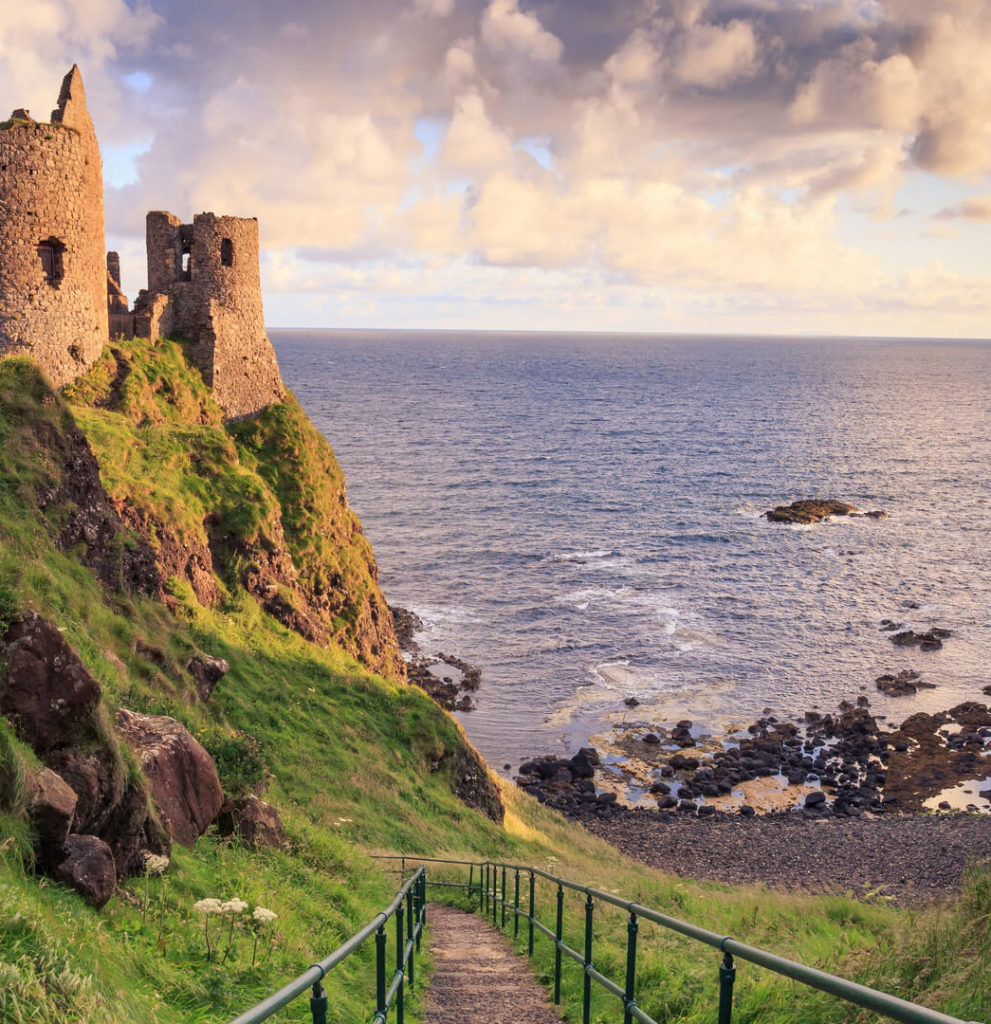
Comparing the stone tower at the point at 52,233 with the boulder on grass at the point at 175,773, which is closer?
the boulder on grass at the point at 175,773

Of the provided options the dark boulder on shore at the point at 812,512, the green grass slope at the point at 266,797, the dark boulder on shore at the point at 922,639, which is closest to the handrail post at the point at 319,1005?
the green grass slope at the point at 266,797

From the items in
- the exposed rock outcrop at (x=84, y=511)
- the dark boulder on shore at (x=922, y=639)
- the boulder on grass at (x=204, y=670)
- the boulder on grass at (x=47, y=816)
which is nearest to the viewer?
the boulder on grass at (x=47, y=816)

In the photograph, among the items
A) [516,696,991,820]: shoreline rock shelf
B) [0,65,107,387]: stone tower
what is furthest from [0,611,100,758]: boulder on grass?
[516,696,991,820]: shoreline rock shelf

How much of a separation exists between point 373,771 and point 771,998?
21.3 metres

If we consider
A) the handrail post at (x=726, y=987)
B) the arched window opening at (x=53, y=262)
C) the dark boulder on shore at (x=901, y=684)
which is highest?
the arched window opening at (x=53, y=262)

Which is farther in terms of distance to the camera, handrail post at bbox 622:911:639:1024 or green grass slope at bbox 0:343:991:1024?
green grass slope at bbox 0:343:991:1024

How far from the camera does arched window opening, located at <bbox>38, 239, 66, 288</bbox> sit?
2659 centimetres

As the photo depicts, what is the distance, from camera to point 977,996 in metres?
6.22

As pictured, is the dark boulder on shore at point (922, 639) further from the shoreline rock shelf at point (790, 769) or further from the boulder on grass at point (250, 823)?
the boulder on grass at point (250, 823)

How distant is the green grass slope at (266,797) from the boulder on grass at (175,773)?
402 millimetres

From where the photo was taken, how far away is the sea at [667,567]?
175 ft

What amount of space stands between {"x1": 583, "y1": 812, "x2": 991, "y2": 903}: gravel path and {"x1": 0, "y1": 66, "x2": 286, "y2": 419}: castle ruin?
2879 cm

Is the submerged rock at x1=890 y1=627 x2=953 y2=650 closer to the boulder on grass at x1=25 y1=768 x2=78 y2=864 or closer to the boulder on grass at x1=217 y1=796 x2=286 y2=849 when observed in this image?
the boulder on grass at x1=217 y1=796 x2=286 y2=849

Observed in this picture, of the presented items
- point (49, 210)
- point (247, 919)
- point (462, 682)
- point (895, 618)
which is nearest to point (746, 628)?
point (895, 618)
